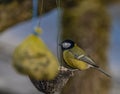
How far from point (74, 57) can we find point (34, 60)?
28 cm

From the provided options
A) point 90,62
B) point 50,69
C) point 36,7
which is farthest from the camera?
point 36,7

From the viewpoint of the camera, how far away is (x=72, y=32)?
105 inches

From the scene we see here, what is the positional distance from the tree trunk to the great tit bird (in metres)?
0.12

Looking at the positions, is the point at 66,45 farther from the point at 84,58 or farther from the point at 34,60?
the point at 34,60

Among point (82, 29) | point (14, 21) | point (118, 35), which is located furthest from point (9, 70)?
point (118, 35)

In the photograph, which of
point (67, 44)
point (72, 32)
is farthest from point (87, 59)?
point (72, 32)

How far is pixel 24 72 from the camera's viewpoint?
226cm

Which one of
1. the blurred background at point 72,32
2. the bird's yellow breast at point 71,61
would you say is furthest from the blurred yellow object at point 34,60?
the blurred background at point 72,32

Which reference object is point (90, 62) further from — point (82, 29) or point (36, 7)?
point (36, 7)

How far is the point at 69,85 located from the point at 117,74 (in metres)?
0.27

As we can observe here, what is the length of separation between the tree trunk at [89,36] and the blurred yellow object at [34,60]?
383 millimetres

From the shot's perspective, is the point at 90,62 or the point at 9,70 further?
the point at 9,70

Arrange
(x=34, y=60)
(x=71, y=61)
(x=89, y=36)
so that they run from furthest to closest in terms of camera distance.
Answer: (x=89, y=36)
(x=71, y=61)
(x=34, y=60)

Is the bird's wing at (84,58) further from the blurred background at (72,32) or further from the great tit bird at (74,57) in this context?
the blurred background at (72,32)
